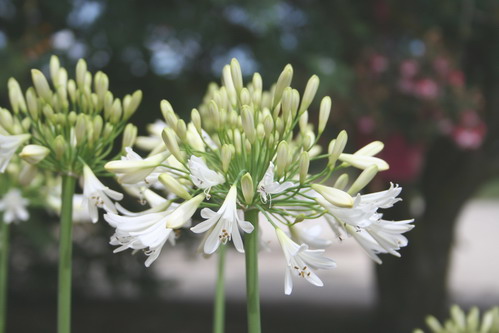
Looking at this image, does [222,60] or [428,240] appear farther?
[428,240]

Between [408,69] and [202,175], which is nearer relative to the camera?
[202,175]

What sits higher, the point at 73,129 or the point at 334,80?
the point at 334,80

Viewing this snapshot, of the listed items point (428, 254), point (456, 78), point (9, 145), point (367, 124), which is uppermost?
point (456, 78)

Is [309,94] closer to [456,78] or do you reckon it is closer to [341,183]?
[341,183]

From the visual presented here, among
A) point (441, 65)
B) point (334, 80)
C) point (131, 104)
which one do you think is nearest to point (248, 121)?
point (131, 104)

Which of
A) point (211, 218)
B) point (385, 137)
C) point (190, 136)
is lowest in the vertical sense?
point (211, 218)

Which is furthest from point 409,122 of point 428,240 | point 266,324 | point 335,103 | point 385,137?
→ point 266,324

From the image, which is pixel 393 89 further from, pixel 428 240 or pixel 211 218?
pixel 211 218

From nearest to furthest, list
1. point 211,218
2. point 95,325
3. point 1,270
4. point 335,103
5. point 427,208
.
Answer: point 211,218
point 1,270
point 335,103
point 427,208
point 95,325
